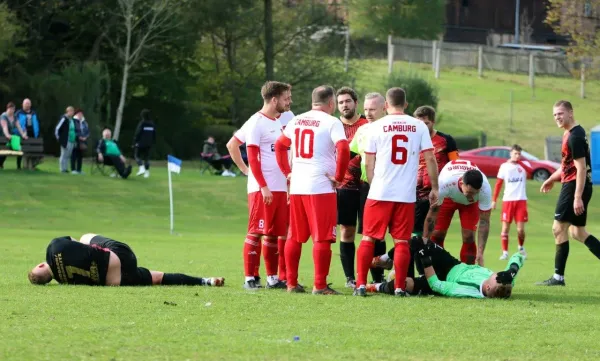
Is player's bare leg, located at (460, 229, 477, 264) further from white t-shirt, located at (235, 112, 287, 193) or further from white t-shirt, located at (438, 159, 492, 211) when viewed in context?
white t-shirt, located at (235, 112, 287, 193)

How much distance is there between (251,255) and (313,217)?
3.79 ft

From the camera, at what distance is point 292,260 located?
12492 mm

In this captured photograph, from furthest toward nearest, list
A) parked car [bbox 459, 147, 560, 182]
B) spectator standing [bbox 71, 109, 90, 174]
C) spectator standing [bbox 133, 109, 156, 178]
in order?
parked car [bbox 459, 147, 560, 182]
spectator standing [bbox 133, 109, 156, 178]
spectator standing [bbox 71, 109, 90, 174]

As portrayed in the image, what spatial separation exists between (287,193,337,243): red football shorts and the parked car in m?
39.1

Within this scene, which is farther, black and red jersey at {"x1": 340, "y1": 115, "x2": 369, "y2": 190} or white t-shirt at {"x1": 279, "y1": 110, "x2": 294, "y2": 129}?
black and red jersey at {"x1": 340, "y1": 115, "x2": 369, "y2": 190}

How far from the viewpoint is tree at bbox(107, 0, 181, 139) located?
174 feet

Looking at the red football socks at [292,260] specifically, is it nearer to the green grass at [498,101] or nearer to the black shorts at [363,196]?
the black shorts at [363,196]

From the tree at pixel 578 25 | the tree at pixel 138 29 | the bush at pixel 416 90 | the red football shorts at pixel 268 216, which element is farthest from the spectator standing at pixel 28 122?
the bush at pixel 416 90

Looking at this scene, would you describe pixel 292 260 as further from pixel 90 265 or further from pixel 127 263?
pixel 90 265

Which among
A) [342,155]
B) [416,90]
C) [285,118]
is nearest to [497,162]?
[416,90]

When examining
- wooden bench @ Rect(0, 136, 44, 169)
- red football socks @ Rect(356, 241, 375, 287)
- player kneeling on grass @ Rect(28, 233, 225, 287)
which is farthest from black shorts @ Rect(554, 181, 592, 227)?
wooden bench @ Rect(0, 136, 44, 169)

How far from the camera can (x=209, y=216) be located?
1313 inches

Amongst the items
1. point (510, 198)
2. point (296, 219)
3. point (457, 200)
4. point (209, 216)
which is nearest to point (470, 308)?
point (296, 219)

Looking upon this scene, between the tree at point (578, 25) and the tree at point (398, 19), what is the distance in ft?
125
